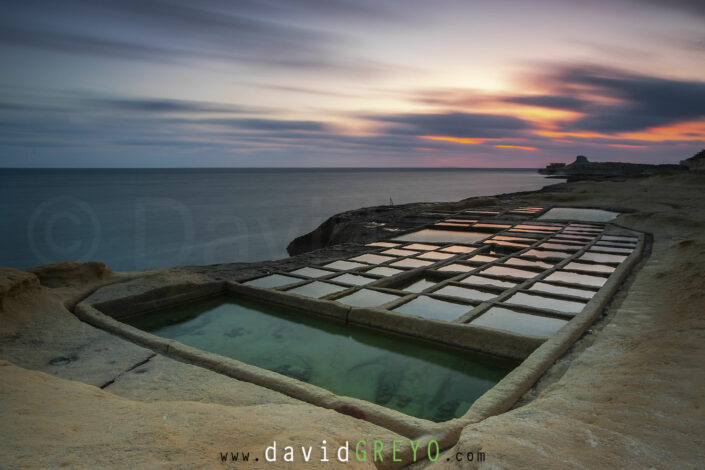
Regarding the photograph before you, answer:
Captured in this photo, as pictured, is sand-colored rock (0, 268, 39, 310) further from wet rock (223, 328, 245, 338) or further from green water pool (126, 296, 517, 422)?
wet rock (223, 328, 245, 338)

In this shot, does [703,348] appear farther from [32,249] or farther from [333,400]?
[32,249]

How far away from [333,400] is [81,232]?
25.1 m

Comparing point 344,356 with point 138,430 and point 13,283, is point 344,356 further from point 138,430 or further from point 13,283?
point 13,283

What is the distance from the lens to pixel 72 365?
10.4 feet

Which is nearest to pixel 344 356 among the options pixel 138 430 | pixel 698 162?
pixel 138 430

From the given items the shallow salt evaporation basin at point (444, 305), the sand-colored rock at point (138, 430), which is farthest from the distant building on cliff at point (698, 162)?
the sand-colored rock at point (138, 430)

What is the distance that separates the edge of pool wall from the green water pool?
0.50ft

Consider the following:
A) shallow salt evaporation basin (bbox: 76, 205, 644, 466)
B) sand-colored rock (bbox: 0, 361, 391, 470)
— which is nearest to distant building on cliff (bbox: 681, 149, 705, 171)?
shallow salt evaporation basin (bbox: 76, 205, 644, 466)

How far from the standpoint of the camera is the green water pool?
325 cm

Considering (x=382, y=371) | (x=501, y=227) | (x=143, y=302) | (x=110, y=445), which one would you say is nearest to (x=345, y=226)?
(x=501, y=227)

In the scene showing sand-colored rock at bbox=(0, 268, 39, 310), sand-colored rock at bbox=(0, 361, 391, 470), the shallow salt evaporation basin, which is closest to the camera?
sand-colored rock at bbox=(0, 361, 391, 470)

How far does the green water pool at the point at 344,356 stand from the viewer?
3.25 meters

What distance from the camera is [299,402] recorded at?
2625mm

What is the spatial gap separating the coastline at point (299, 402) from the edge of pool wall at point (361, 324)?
12 cm
